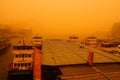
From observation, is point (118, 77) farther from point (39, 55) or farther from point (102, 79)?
point (39, 55)

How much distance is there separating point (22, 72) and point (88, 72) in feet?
21.5

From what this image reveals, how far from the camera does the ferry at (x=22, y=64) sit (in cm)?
1178

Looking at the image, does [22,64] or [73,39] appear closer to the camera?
[22,64]

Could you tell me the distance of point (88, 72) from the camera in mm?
6660

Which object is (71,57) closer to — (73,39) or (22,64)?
(22,64)

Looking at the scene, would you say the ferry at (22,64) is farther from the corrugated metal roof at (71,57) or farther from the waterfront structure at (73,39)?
the waterfront structure at (73,39)

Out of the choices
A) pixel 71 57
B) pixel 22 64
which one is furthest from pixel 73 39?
pixel 71 57

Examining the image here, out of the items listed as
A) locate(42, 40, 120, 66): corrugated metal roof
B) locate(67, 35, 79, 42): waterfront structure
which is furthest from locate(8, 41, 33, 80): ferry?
locate(67, 35, 79, 42): waterfront structure

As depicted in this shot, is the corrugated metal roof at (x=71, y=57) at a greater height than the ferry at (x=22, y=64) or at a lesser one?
greater

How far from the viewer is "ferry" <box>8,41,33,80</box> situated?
38.7 ft

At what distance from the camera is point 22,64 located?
41.6 feet

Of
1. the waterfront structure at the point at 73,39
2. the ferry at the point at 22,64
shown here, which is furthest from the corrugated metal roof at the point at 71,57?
the waterfront structure at the point at 73,39

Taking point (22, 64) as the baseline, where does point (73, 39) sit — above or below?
above

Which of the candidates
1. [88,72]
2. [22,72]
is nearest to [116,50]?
[22,72]
